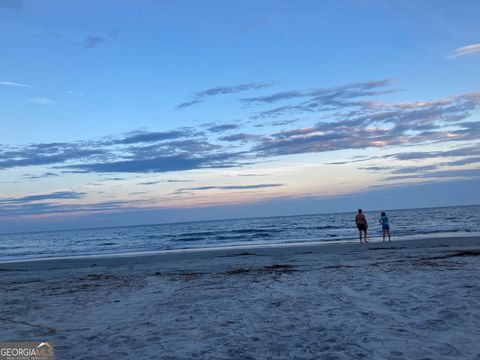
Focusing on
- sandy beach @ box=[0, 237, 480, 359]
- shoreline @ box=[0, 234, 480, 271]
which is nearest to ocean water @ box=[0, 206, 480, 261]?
shoreline @ box=[0, 234, 480, 271]

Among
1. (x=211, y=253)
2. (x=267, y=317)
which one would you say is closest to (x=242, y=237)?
(x=211, y=253)

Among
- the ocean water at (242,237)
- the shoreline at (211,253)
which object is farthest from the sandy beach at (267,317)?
the ocean water at (242,237)

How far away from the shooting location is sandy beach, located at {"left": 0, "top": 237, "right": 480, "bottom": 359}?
532 cm

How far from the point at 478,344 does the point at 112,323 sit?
5647 millimetres

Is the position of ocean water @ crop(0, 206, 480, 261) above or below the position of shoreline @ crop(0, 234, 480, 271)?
below

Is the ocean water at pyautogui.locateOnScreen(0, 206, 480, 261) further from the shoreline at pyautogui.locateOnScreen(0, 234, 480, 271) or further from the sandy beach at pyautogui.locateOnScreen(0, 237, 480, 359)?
the sandy beach at pyautogui.locateOnScreen(0, 237, 480, 359)

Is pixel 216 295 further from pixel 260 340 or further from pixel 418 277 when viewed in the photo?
pixel 418 277

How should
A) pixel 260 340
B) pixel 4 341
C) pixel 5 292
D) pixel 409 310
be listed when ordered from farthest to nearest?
pixel 5 292
pixel 409 310
pixel 4 341
pixel 260 340

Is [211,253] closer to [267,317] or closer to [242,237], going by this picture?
[267,317]

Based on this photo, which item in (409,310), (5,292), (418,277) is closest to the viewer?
(409,310)

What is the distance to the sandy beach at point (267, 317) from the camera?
5.32m

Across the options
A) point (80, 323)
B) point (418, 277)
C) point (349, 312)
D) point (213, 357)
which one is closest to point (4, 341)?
point (80, 323)

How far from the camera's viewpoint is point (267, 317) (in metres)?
6.94

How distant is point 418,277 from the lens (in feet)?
32.2
